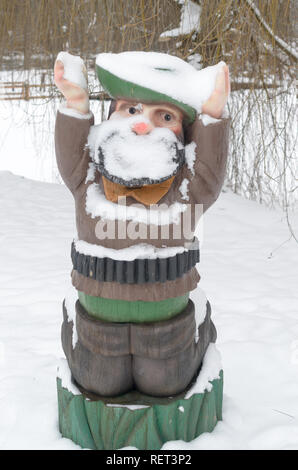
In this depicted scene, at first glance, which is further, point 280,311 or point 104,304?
point 280,311

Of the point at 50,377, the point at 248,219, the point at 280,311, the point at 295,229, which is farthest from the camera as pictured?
the point at 248,219

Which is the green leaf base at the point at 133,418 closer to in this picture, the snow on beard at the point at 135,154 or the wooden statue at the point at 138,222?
the wooden statue at the point at 138,222

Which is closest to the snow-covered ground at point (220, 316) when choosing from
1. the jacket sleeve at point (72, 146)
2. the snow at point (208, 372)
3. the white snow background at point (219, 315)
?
the white snow background at point (219, 315)

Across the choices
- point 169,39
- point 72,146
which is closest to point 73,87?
point 72,146

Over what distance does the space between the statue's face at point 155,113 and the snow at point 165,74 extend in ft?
0.16

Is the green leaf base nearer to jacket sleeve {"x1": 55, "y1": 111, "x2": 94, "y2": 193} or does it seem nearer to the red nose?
jacket sleeve {"x1": 55, "y1": 111, "x2": 94, "y2": 193}

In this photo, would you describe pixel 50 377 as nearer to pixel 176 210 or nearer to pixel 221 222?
pixel 176 210

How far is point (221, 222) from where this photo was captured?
145 inches

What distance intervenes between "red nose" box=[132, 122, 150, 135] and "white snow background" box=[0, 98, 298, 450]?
0.90 m

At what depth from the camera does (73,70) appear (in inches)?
51.3

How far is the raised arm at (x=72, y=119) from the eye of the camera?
1.30 metres

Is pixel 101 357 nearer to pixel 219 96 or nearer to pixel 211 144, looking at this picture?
pixel 211 144

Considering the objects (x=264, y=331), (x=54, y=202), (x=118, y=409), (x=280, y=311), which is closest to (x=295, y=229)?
(x=280, y=311)

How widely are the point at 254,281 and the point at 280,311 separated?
0.37 m
